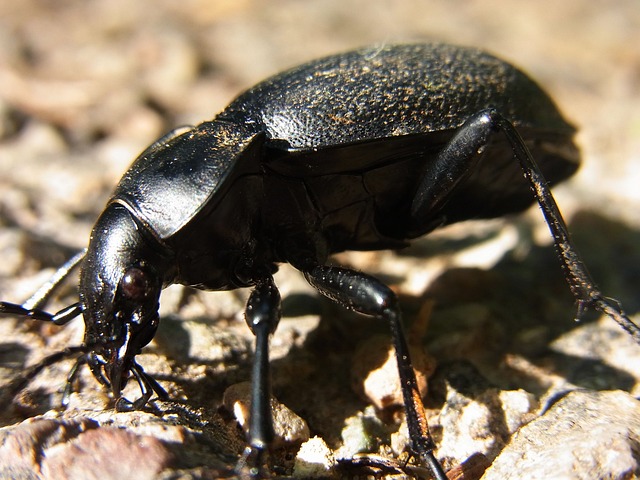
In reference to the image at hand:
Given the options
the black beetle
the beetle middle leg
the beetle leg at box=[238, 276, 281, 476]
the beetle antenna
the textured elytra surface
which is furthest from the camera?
the beetle antenna

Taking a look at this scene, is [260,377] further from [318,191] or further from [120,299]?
[318,191]

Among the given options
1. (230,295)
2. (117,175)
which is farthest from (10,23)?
(230,295)

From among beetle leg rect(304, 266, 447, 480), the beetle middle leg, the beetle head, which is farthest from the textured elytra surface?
the beetle head

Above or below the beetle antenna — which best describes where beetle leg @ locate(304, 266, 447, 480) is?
below

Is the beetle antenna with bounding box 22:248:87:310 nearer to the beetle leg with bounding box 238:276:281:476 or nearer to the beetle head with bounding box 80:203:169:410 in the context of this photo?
the beetle head with bounding box 80:203:169:410

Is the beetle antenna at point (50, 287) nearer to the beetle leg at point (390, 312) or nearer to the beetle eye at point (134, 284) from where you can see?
the beetle eye at point (134, 284)

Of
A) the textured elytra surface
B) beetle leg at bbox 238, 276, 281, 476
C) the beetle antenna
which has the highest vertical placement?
the textured elytra surface

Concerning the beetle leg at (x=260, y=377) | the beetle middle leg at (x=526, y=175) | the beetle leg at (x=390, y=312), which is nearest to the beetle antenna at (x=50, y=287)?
the beetle leg at (x=260, y=377)
